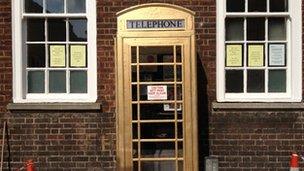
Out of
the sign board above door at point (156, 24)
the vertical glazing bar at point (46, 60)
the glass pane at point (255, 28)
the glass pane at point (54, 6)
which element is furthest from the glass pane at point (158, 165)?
the glass pane at point (54, 6)

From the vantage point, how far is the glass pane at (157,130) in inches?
307

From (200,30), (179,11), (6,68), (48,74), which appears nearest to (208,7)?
(200,30)

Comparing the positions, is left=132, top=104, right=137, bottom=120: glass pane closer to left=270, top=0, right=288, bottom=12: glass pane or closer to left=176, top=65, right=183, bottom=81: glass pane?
left=176, top=65, right=183, bottom=81: glass pane

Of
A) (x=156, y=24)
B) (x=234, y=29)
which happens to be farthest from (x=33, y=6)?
(x=234, y=29)

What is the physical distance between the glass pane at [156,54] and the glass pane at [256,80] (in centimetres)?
170

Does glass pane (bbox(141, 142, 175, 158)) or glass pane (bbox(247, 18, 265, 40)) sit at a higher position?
glass pane (bbox(247, 18, 265, 40))

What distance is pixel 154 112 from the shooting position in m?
7.77

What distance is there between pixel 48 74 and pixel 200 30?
8.21 ft

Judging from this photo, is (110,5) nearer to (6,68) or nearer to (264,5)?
(6,68)

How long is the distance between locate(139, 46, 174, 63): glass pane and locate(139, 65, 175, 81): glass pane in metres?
0.10

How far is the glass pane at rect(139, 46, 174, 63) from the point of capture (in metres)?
7.68

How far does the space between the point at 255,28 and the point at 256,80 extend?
83cm

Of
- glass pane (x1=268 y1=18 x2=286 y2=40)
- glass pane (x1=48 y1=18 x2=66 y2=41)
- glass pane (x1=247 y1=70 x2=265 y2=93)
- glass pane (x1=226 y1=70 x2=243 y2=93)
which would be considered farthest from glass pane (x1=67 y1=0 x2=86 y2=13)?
glass pane (x1=268 y1=18 x2=286 y2=40)

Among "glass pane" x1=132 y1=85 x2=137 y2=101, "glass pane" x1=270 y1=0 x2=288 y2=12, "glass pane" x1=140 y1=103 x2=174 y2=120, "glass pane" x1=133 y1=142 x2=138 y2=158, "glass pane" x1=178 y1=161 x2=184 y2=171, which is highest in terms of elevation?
"glass pane" x1=270 y1=0 x2=288 y2=12
